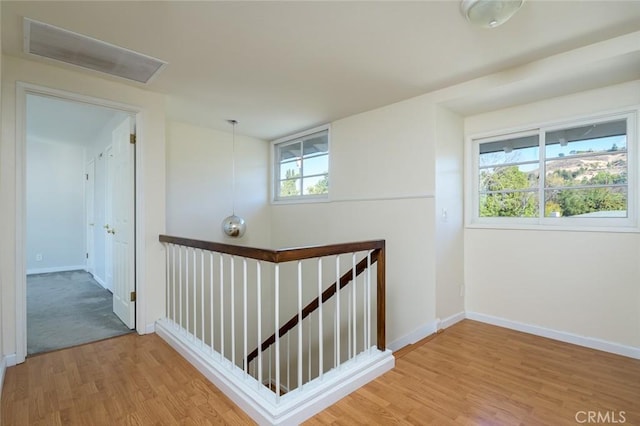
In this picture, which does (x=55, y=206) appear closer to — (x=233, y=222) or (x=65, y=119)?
(x=65, y=119)

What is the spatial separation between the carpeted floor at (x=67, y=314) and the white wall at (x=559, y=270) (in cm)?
368

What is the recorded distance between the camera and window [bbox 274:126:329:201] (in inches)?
167

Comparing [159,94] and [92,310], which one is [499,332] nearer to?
[159,94]

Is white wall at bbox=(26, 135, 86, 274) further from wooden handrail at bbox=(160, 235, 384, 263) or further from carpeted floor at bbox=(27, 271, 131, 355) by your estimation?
wooden handrail at bbox=(160, 235, 384, 263)

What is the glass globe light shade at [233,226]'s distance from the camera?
420 cm

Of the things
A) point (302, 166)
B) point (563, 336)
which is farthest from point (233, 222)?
point (563, 336)

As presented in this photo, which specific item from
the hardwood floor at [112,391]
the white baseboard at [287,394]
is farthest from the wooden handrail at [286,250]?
the hardwood floor at [112,391]

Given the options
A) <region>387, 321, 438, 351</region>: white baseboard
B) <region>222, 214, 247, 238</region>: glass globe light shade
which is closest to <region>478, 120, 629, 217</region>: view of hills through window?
<region>387, 321, 438, 351</region>: white baseboard

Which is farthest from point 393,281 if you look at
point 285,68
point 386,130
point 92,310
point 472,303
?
point 92,310

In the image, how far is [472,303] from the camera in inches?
130

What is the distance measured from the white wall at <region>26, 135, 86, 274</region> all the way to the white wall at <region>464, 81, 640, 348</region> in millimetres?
6687

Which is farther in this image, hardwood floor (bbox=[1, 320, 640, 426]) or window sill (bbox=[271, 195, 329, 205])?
window sill (bbox=[271, 195, 329, 205])

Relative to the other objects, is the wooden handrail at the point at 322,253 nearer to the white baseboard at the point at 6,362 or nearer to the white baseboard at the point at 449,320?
the white baseboard at the point at 449,320

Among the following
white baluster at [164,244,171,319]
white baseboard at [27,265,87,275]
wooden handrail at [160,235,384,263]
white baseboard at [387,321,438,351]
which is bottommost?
white baseboard at [387,321,438,351]
